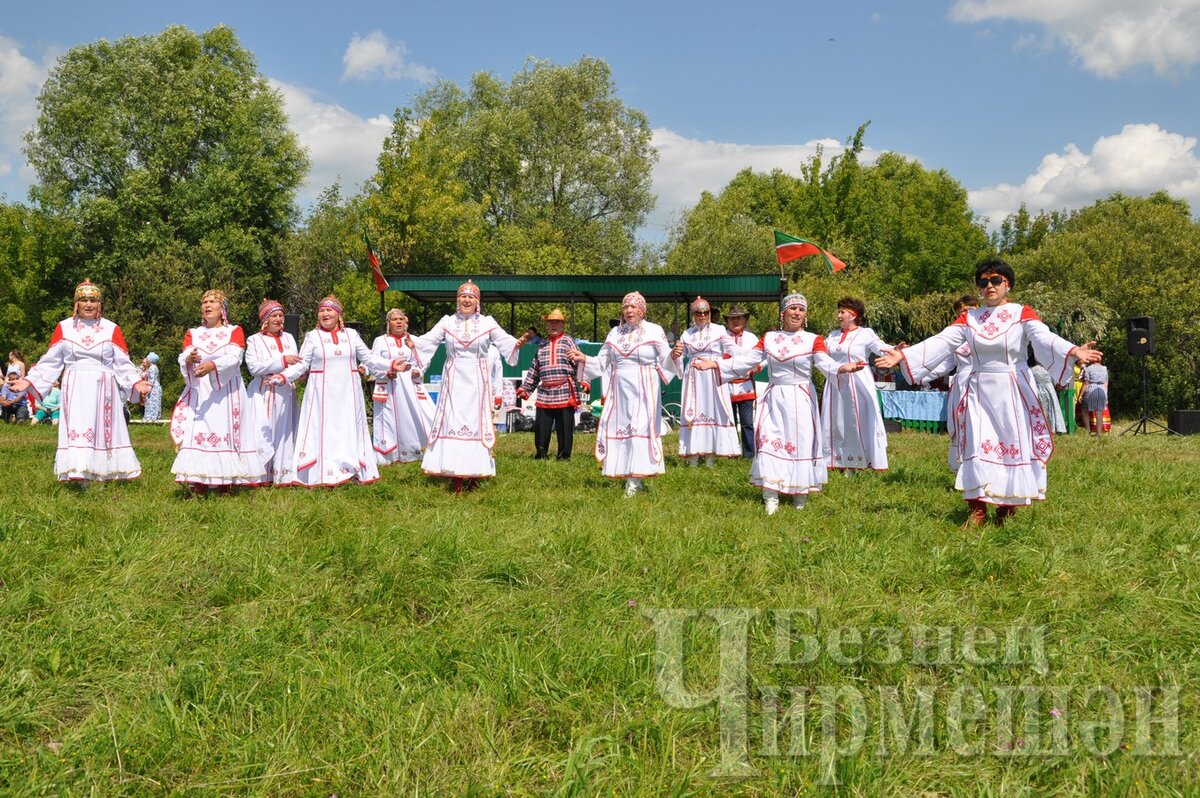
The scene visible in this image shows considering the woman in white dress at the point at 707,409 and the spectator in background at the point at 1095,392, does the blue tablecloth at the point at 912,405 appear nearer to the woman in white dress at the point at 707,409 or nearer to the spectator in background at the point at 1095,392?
the spectator in background at the point at 1095,392

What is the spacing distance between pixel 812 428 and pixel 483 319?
3495mm

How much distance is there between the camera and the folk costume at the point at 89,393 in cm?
837

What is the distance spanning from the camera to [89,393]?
8.48m

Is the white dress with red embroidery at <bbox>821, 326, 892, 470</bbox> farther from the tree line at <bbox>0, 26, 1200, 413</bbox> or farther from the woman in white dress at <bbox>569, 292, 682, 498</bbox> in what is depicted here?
the tree line at <bbox>0, 26, 1200, 413</bbox>

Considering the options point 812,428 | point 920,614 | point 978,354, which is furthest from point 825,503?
point 920,614

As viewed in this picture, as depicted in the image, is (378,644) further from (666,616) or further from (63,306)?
(63,306)

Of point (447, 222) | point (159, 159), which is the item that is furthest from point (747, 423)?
point (159, 159)

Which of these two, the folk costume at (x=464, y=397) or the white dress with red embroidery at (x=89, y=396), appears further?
the folk costume at (x=464, y=397)

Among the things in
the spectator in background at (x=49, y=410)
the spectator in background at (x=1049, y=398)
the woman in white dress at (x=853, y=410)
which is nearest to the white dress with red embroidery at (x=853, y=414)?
the woman in white dress at (x=853, y=410)

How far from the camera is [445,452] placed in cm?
868

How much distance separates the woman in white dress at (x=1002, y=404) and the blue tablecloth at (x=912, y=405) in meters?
12.1

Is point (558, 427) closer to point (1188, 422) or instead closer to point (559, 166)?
point (1188, 422)

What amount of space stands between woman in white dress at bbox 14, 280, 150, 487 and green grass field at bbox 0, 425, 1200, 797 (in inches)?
89.7

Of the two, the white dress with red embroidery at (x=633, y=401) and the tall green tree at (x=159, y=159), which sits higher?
the tall green tree at (x=159, y=159)
